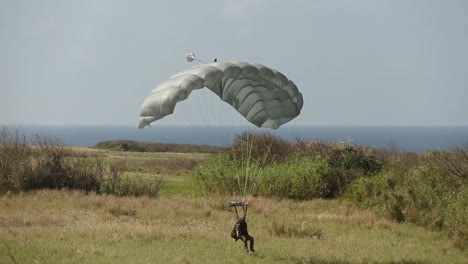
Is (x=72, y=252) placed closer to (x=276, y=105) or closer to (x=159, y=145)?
(x=276, y=105)

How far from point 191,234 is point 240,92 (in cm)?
369

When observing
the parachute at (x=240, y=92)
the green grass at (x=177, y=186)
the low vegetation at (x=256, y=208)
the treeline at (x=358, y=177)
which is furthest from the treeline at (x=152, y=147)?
the parachute at (x=240, y=92)

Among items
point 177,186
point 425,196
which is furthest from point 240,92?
point 177,186

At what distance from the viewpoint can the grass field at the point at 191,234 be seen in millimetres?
11789

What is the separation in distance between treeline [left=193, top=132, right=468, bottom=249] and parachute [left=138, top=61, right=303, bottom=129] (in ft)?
3.34

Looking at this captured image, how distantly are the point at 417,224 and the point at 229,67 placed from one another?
30.6ft

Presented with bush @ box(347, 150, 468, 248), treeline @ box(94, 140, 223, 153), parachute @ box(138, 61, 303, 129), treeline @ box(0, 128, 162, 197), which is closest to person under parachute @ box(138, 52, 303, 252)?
parachute @ box(138, 61, 303, 129)

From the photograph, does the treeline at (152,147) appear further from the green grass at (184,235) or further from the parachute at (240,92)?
the parachute at (240,92)

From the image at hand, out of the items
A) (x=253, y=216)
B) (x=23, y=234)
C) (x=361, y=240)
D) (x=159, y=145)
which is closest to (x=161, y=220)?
(x=253, y=216)

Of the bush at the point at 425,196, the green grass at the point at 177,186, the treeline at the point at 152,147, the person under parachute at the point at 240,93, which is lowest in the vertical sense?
the green grass at the point at 177,186

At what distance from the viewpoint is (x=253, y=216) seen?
61.8 ft

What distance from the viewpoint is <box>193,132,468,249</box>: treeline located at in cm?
1794

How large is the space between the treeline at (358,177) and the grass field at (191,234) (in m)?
0.80

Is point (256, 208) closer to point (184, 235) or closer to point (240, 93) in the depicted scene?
point (184, 235)
